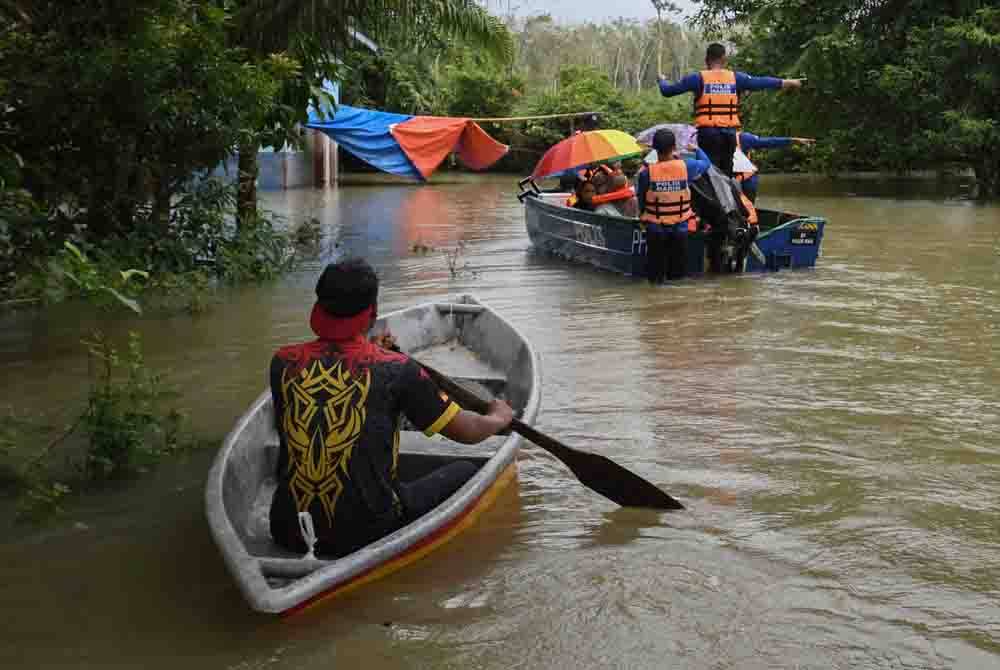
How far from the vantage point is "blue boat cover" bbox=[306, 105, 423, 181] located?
22297 millimetres

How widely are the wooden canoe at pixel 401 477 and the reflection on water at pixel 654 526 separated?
0.25 m

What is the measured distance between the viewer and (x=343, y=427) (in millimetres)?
3988

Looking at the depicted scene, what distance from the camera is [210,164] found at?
10.2 m

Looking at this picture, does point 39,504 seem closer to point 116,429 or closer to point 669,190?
point 116,429

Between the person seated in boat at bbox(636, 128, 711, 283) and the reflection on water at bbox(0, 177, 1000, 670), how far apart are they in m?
1.43

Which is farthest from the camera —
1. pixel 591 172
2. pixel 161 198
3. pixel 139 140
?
pixel 591 172

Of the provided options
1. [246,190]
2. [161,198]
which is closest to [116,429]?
[161,198]

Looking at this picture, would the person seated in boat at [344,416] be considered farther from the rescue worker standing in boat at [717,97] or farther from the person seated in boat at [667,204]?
the rescue worker standing in boat at [717,97]

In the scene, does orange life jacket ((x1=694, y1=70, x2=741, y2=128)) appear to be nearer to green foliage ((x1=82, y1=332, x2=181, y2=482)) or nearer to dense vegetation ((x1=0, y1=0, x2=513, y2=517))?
dense vegetation ((x1=0, y1=0, x2=513, y2=517))

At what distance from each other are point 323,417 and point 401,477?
1.22m

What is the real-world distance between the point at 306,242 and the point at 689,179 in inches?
209

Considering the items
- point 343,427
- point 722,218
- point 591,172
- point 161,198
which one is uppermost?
point 591,172

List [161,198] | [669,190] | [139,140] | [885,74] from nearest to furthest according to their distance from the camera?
[139,140] < [161,198] < [669,190] < [885,74]

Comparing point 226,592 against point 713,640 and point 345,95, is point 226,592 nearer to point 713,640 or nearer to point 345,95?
point 713,640
